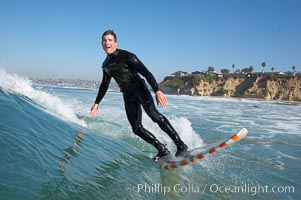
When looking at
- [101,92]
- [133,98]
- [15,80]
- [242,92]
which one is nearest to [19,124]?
[101,92]

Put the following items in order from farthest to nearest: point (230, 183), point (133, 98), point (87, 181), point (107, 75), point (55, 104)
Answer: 1. point (55, 104)
2. point (107, 75)
3. point (133, 98)
4. point (230, 183)
5. point (87, 181)

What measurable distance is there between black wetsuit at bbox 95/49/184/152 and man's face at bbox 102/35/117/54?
0.07 metres

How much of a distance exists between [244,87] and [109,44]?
332ft

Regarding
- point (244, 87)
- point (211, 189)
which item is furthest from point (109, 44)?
point (244, 87)

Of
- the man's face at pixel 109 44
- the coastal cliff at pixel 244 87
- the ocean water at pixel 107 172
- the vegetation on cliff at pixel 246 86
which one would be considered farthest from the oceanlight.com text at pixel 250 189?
the vegetation on cliff at pixel 246 86

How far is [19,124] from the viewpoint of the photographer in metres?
4.29

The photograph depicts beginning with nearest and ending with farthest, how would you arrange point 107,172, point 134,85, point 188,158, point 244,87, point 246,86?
point 107,172 → point 188,158 → point 134,85 → point 246,86 → point 244,87

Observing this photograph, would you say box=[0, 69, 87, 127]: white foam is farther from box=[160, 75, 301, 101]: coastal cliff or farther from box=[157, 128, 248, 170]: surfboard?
box=[160, 75, 301, 101]: coastal cliff

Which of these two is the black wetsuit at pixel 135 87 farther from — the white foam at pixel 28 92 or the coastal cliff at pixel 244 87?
the coastal cliff at pixel 244 87

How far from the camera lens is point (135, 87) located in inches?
179

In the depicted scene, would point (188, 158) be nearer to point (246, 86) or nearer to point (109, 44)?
point (109, 44)

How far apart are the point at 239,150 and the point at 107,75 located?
12.8 ft

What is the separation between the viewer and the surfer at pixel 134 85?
436 centimetres

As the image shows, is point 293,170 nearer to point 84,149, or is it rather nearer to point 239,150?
point 239,150
